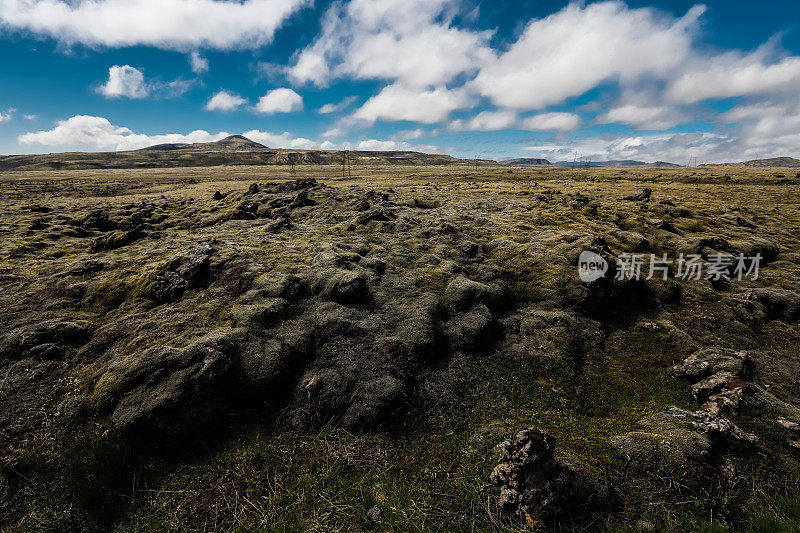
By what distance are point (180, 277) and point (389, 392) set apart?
15.2 metres

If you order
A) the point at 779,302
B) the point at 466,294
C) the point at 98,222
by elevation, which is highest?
the point at 98,222

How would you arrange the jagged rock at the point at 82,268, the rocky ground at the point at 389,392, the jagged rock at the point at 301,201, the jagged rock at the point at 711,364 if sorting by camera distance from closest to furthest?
1. the rocky ground at the point at 389,392
2. the jagged rock at the point at 711,364
3. the jagged rock at the point at 82,268
4. the jagged rock at the point at 301,201

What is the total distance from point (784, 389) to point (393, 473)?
1742cm

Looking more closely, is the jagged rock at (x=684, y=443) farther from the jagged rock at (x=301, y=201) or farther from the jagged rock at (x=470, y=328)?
the jagged rock at (x=301, y=201)

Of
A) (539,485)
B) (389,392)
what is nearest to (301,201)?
(389,392)

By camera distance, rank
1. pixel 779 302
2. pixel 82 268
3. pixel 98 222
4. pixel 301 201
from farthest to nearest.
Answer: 1. pixel 301 201
2. pixel 98 222
3. pixel 82 268
4. pixel 779 302

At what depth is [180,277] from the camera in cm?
2009

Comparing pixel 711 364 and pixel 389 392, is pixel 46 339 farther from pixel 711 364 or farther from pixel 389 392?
pixel 711 364

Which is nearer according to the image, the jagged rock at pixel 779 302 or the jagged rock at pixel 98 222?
the jagged rock at pixel 779 302

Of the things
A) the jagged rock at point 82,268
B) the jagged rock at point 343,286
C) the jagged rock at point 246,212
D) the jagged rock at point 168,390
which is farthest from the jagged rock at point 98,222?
the jagged rock at point 343,286

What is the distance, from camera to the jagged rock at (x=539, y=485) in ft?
29.7

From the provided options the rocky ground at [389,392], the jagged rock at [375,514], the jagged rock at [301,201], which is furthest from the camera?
the jagged rock at [301,201]

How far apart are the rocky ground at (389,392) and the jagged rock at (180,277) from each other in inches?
6.3

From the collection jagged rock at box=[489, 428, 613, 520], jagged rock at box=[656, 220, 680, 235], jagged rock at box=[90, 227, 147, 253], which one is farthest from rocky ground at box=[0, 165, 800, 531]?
jagged rock at box=[656, 220, 680, 235]
